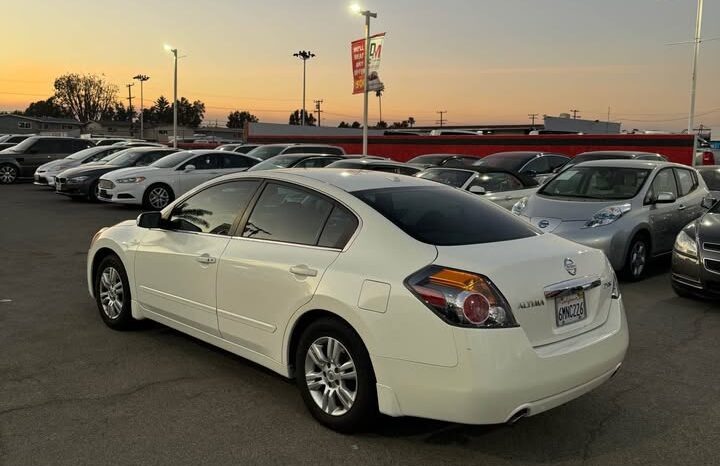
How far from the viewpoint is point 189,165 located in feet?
53.0

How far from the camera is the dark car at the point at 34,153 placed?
23.0 metres

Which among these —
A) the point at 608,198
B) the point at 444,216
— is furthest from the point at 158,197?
the point at 444,216

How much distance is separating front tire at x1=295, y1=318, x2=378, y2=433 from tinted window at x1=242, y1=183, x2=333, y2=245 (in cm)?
61

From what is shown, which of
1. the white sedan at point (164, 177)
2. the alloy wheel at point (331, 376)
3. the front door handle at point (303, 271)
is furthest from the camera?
the white sedan at point (164, 177)

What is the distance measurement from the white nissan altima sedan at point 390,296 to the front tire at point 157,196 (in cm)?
1142

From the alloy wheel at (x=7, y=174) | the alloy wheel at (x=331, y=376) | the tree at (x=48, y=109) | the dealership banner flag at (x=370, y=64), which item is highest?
the tree at (x=48, y=109)

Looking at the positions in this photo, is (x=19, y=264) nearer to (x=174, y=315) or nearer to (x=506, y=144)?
(x=174, y=315)

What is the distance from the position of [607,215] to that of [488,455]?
18.0 feet

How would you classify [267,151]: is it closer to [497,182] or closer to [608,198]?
[497,182]

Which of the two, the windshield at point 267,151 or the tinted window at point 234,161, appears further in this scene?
the windshield at point 267,151

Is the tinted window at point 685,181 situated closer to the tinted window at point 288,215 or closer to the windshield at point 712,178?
the windshield at point 712,178

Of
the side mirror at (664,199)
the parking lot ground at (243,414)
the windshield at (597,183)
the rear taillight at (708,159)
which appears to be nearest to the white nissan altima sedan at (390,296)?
the parking lot ground at (243,414)

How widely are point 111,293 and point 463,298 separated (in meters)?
3.68

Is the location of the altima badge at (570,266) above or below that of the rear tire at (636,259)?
above
